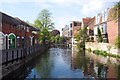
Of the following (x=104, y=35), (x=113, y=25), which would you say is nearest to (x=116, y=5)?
(x=113, y=25)

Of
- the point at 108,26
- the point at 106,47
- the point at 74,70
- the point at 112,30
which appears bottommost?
the point at 74,70

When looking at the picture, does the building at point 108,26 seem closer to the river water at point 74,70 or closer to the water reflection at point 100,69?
the river water at point 74,70

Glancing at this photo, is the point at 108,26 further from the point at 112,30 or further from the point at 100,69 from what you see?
the point at 100,69

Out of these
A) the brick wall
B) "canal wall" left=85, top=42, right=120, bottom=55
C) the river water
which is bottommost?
the river water

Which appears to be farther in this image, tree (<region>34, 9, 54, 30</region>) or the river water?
tree (<region>34, 9, 54, 30</region>)

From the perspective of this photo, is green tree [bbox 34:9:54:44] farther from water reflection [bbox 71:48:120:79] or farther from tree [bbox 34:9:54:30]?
water reflection [bbox 71:48:120:79]

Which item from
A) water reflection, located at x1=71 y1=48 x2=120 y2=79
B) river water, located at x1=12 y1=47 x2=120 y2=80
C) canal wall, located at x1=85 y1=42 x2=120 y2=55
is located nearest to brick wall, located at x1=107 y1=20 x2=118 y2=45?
canal wall, located at x1=85 y1=42 x2=120 y2=55

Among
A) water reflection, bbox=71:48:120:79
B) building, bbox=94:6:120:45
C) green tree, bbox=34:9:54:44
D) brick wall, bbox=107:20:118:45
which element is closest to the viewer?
water reflection, bbox=71:48:120:79

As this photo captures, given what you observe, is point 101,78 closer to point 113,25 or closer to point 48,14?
point 113,25

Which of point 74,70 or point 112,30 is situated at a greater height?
point 112,30

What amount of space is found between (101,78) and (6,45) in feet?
67.9

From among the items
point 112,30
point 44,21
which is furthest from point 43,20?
point 112,30

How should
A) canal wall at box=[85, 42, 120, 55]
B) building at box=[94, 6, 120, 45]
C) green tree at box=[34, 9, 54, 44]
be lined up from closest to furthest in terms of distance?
1. canal wall at box=[85, 42, 120, 55]
2. building at box=[94, 6, 120, 45]
3. green tree at box=[34, 9, 54, 44]

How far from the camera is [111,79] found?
859 inches
